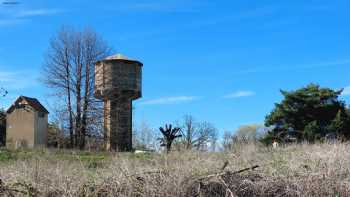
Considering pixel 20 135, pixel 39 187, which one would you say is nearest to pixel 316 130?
pixel 20 135

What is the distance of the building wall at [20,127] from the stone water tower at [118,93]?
827 cm

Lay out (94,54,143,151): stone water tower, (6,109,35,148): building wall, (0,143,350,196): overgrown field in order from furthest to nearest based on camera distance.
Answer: (6,109,35,148): building wall
(94,54,143,151): stone water tower
(0,143,350,196): overgrown field

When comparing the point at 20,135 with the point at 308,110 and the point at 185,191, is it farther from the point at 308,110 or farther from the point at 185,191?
the point at 185,191

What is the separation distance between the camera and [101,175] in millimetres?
8539

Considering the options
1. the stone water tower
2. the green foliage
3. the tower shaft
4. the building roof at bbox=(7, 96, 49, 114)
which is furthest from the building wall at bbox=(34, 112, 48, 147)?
the green foliage

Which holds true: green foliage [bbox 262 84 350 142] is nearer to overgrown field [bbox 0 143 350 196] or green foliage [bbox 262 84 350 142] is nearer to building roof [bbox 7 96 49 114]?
building roof [bbox 7 96 49 114]

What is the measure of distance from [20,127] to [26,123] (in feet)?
2.28

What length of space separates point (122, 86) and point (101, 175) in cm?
4223

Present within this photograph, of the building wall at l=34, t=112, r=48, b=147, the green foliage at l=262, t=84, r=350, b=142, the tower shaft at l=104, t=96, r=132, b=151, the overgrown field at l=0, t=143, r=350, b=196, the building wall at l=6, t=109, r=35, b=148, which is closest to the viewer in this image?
the overgrown field at l=0, t=143, r=350, b=196

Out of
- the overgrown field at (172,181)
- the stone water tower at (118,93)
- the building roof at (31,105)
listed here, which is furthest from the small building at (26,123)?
the overgrown field at (172,181)

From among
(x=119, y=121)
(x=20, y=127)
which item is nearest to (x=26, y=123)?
(x=20, y=127)

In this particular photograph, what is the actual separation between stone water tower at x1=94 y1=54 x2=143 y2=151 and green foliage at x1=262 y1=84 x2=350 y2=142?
12.5 m

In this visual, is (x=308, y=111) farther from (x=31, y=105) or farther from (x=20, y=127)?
(x=20, y=127)

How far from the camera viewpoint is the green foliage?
1741 inches
